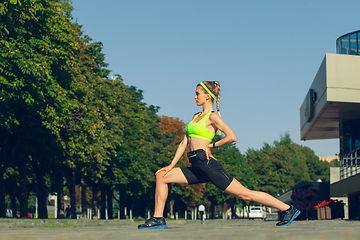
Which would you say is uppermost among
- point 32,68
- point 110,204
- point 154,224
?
point 32,68

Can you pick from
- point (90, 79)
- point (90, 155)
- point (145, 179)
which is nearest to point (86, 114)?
point (90, 155)

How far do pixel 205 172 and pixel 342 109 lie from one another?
32211mm

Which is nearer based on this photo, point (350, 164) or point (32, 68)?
point (32, 68)

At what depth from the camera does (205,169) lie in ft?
24.5

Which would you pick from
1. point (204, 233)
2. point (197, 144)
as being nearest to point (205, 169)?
point (197, 144)

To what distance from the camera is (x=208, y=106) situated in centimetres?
802

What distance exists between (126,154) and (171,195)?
50.0 feet

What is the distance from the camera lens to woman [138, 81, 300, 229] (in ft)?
24.4

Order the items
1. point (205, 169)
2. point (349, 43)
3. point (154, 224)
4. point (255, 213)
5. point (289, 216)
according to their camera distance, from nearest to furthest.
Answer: point (205, 169) < point (154, 224) < point (289, 216) < point (349, 43) < point (255, 213)

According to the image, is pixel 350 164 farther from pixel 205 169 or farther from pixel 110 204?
pixel 205 169

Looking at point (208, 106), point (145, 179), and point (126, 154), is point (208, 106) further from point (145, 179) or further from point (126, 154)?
point (145, 179)

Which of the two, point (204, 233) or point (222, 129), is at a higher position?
point (222, 129)

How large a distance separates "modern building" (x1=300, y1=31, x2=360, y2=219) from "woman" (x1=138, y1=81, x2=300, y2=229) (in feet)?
92.2

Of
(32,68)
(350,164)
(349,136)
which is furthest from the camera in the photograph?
(349,136)
